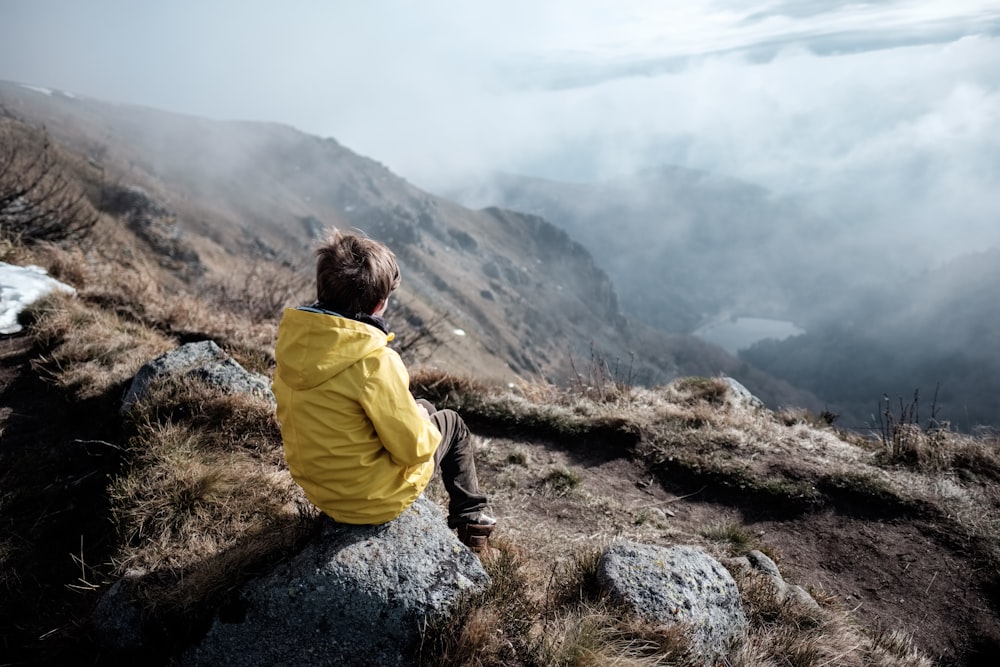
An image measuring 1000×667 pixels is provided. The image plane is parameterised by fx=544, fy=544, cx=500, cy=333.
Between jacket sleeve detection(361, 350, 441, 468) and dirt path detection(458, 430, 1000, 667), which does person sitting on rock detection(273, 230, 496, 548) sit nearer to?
jacket sleeve detection(361, 350, 441, 468)

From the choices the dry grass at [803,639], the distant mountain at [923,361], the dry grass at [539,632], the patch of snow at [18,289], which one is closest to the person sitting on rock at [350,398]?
the dry grass at [539,632]

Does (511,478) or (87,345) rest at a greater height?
(87,345)

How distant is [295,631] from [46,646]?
5.97ft

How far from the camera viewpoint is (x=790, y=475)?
6.61 meters

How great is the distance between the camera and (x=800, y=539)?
5812 millimetres

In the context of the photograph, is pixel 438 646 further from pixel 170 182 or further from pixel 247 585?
pixel 170 182

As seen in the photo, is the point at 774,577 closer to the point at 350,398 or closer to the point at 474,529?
the point at 474,529

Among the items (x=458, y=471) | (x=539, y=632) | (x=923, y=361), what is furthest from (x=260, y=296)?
(x=923, y=361)

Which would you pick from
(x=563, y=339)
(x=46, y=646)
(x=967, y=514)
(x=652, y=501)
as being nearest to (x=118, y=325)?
(x=46, y=646)

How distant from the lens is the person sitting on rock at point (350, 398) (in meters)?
3.22

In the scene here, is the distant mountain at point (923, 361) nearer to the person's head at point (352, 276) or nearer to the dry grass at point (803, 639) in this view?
the dry grass at point (803, 639)

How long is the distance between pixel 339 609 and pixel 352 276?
6.46ft

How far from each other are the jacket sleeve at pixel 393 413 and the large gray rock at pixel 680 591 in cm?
167

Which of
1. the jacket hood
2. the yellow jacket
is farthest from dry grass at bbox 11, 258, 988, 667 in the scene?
the jacket hood
